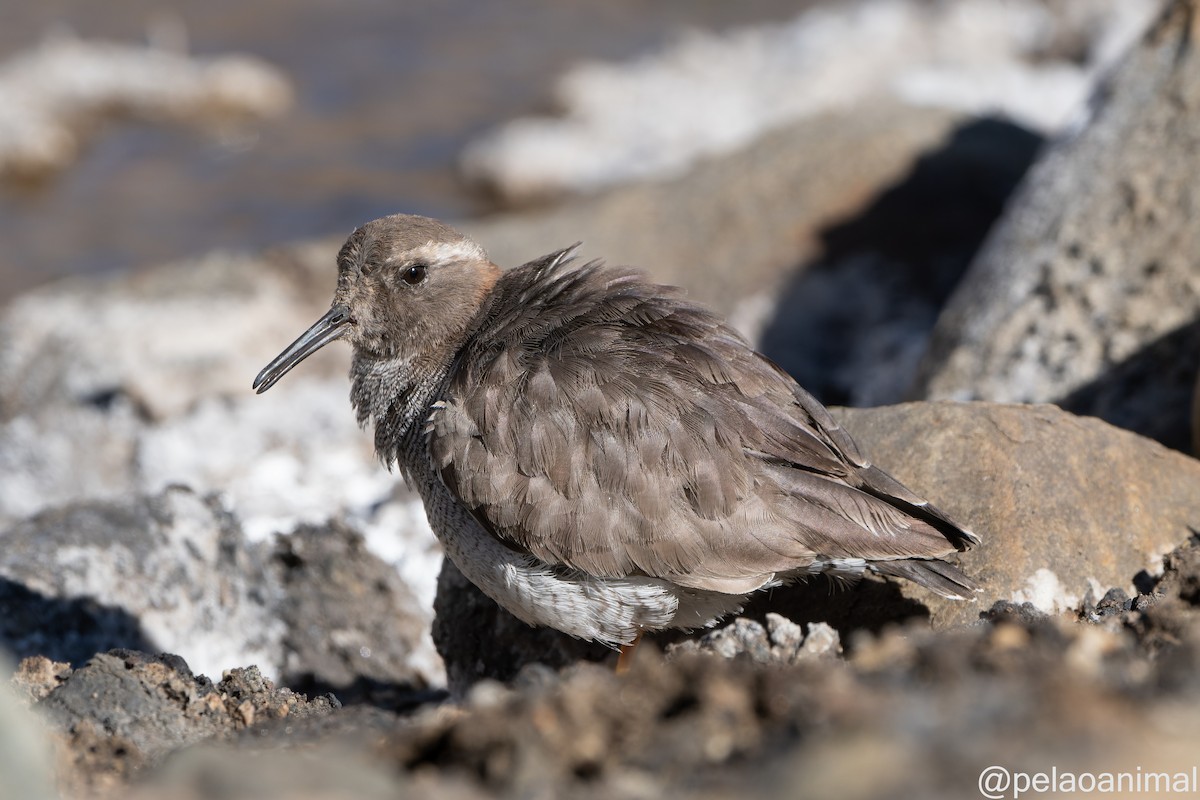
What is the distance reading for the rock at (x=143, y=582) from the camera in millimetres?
5484

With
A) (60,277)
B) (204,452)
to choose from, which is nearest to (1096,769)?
(204,452)

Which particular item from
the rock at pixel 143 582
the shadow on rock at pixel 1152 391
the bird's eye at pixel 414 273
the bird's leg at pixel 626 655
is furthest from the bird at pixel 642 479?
the shadow on rock at pixel 1152 391

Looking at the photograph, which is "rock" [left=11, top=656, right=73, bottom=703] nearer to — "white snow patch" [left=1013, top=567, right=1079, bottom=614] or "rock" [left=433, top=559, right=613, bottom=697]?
"rock" [left=433, top=559, right=613, bottom=697]

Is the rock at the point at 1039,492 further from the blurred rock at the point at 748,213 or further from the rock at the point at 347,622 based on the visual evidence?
the blurred rock at the point at 748,213

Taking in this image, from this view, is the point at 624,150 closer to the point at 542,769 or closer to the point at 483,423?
the point at 483,423

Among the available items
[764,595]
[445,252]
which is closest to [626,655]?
[764,595]

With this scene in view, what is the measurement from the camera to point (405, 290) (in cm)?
507

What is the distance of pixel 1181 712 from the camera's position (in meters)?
2.47

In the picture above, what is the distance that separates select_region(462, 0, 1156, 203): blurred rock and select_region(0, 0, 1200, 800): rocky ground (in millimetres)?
2742

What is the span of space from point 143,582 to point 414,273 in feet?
6.53

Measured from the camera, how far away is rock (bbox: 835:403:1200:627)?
439 cm

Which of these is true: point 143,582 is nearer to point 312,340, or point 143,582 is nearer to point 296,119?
point 312,340

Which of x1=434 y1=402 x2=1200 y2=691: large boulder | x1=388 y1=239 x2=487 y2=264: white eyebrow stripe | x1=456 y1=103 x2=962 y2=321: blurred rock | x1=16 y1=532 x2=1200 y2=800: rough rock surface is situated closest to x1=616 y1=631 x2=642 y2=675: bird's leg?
x1=434 y1=402 x2=1200 y2=691: large boulder

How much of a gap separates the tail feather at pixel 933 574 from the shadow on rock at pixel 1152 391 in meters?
2.18
